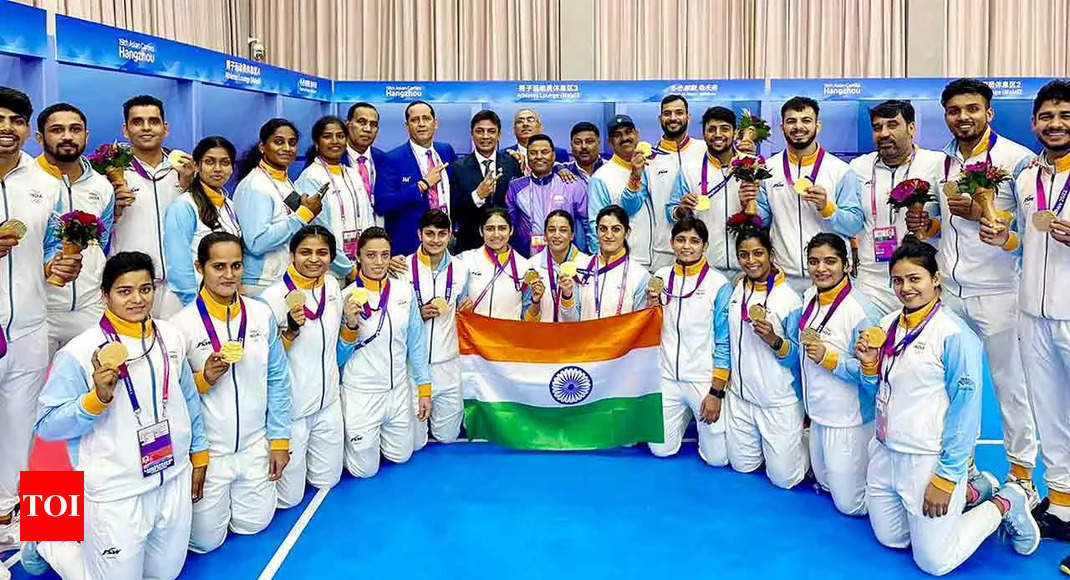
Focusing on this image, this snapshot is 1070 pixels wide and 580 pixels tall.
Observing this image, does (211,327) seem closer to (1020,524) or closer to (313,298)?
(313,298)

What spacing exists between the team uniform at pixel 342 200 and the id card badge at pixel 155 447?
8.05 feet

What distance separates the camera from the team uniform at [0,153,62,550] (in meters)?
4.34

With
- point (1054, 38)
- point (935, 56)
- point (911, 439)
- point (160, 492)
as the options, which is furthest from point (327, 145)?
point (1054, 38)

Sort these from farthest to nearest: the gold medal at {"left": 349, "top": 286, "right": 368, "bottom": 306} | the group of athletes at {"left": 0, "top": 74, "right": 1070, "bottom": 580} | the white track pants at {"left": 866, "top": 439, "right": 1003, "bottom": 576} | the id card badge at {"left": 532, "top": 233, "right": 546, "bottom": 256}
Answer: the id card badge at {"left": 532, "top": 233, "right": 546, "bottom": 256}
the gold medal at {"left": 349, "top": 286, "right": 368, "bottom": 306}
the white track pants at {"left": 866, "top": 439, "right": 1003, "bottom": 576}
the group of athletes at {"left": 0, "top": 74, "right": 1070, "bottom": 580}

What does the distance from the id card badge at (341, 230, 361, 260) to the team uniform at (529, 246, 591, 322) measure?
135 centimetres

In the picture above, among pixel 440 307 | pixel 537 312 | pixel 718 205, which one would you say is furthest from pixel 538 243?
pixel 718 205

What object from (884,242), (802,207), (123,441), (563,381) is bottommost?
(563,381)

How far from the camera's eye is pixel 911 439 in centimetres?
420

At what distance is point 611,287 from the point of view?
19.9 ft

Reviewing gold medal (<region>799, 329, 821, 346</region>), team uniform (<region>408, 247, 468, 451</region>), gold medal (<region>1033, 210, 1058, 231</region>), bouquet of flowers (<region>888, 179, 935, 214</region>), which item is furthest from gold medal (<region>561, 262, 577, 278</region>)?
gold medal (<region>1033, 210, 1058, 231</region>)

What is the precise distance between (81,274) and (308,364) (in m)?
1.34

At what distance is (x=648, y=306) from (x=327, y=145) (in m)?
2.57

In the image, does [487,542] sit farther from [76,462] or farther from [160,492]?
[76,462]

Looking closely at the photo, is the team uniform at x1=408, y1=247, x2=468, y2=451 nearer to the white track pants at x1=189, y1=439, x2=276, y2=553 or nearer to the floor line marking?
the floor line marking
